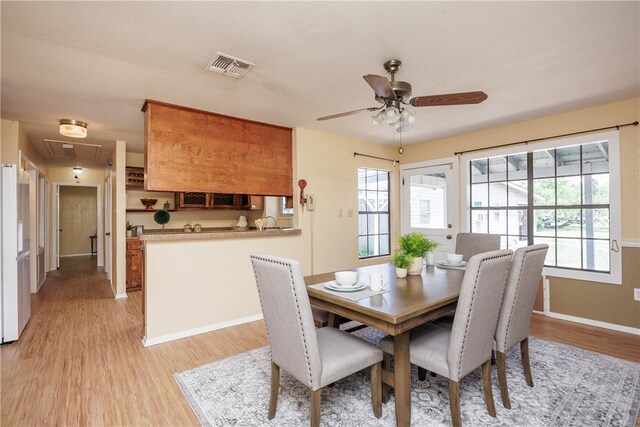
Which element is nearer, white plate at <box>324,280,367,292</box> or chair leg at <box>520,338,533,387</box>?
white plate at <box>324,280,367,292</box>

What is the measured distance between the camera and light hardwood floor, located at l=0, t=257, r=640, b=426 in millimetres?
1966

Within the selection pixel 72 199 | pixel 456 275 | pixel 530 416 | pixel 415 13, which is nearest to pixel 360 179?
pixel 456 275

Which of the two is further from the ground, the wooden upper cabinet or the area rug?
the wooden upper cabinet

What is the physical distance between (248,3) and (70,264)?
8739 mm

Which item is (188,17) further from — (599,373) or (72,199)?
(72,199)

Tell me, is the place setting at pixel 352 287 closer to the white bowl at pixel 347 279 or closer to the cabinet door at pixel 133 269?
the white bowl at pixel 347 279

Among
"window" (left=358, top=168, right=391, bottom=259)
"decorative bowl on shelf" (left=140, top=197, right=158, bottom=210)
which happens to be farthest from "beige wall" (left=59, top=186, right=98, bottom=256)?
"window" (left=358, top=168, right=391, bottom=259)

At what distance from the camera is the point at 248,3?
170cm

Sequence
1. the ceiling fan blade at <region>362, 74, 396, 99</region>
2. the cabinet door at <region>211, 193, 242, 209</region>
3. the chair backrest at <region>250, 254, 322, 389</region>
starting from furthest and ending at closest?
→ the cabinet door at <region>211, 193, 242, 209</region> < the ceiling fan blade at <region>362, 74, 396, 99</region> < the chair backrest at <region>250, 254, 322, 389</region>

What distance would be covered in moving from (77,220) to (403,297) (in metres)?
10.8

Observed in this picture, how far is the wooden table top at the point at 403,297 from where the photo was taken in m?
1.60

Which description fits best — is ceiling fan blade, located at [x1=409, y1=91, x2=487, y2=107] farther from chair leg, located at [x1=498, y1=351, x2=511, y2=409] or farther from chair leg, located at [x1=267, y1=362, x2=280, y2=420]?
chair leg, located at [x1=267, y1=362, x2=280, y2=420]

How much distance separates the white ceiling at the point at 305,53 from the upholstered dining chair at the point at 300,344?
147 centimetres

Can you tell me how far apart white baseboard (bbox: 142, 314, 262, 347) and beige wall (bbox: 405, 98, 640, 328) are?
145 inches
